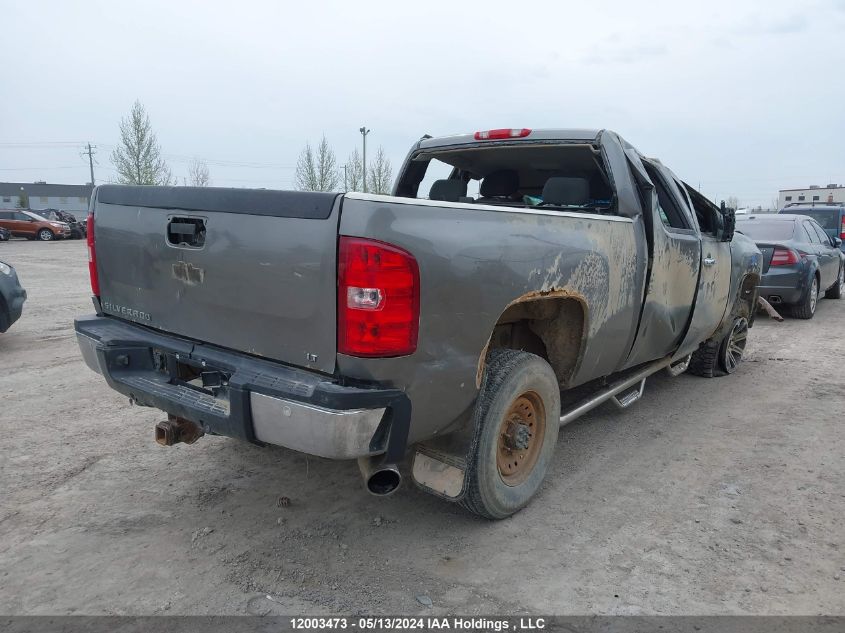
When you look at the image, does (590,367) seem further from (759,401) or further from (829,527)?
(759,401)

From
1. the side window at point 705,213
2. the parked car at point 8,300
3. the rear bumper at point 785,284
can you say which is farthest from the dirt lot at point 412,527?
the rear bumper at point 785,284

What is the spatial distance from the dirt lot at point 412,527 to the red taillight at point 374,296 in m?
1.08

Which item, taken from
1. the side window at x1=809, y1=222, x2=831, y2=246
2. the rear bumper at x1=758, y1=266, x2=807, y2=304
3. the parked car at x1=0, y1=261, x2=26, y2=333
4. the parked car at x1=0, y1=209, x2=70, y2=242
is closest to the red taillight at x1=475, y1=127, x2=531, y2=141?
the parked car at x1=0, y1=261, x2=26, y2=333

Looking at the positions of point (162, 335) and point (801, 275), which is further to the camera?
point (801, 275)

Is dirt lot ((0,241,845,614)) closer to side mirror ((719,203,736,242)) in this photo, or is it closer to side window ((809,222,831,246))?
side mirror ((719,203,736,242))

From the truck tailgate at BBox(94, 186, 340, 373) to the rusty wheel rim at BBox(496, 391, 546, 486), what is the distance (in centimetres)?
114

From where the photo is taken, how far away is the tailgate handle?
9.05 feet

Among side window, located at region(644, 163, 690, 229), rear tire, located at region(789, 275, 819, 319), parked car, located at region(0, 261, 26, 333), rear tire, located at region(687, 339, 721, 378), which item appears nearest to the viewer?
side window, located at region(644, 163, 690, 229)

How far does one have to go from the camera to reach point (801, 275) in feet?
29.9

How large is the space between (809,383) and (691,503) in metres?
3.28

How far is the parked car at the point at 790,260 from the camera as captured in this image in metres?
9.15

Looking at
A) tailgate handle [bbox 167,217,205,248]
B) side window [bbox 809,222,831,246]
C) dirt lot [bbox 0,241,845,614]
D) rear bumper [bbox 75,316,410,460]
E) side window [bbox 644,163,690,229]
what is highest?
side window [bbox 644,163,690,229]

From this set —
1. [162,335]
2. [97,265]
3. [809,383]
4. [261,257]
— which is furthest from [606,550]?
[809,383]

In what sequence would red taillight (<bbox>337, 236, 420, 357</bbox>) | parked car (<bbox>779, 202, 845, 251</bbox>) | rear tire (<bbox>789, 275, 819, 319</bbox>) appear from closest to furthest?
1. red taillight (<bbox>337, 236, 420, 357</bbox>)
2. rear tire (<bbox>789, 275, 819, 319</bbox>)
3. parked car (<bbox>779, 202, 845, 251</bbox>)
